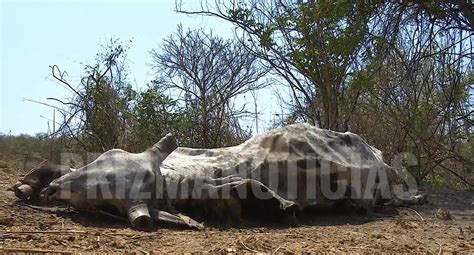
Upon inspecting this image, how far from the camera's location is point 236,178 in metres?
4.39

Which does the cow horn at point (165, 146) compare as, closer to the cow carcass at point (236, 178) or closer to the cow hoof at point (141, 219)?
the cow carcass at point (236, 178)

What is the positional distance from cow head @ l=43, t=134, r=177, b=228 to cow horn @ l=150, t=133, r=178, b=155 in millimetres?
245

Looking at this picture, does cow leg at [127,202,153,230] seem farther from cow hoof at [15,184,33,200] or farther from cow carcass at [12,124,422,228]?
cow hoof at [15,184,33,200]

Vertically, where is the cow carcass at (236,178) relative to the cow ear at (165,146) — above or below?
below

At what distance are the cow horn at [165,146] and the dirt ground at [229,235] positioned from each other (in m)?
0.73

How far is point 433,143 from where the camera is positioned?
7.70 m

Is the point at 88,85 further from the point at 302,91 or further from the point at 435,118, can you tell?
the point at 435,118

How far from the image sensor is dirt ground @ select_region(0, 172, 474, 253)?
316 centimetres

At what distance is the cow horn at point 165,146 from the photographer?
451 centimetres

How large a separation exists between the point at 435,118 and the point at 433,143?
395 mm

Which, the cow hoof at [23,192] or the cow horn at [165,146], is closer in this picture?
the cow hoof at [23,192]

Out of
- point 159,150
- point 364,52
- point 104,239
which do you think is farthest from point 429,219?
point 364,52

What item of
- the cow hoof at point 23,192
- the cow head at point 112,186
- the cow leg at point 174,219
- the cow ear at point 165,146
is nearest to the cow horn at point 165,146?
the cow ear at point 165,146

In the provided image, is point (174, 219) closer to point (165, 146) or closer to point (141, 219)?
point (141, 219)
